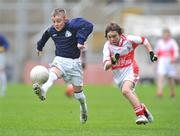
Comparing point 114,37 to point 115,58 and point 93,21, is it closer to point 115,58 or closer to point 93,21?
point 115,58

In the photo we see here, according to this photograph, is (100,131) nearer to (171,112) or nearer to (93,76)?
(171,112)

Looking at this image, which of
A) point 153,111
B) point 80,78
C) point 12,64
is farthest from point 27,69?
point 80,78

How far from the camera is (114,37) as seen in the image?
15.3m

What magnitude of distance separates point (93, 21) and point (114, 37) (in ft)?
107

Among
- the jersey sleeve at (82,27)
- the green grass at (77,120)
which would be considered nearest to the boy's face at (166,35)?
the green grass at (77,120)

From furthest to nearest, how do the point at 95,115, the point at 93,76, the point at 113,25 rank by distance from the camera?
the point at 93,76
the point at 95,115
the point at 113,25

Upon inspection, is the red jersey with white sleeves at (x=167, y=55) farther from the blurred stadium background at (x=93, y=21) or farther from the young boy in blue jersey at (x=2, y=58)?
the blurred stadium background at (x=93, y=21)

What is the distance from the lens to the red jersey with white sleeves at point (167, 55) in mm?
27831

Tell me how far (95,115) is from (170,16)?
95.7ft

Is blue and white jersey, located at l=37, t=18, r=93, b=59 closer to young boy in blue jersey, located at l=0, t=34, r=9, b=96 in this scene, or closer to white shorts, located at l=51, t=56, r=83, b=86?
white shorts, located at l=51, t=56, r=83, b=86

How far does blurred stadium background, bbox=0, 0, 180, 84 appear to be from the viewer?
4406cm

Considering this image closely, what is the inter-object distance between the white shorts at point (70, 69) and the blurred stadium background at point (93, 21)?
2632 cm

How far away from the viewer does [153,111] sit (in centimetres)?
2027

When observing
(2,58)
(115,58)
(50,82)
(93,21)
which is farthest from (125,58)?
(93,21)
